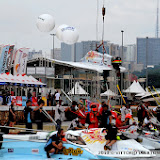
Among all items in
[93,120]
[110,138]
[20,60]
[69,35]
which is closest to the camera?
[110,138]

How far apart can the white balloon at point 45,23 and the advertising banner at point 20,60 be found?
7.17 ft

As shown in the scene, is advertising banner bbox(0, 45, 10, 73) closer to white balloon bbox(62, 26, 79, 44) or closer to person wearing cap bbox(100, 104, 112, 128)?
white balloon bbox(62, 26, 79, 44)

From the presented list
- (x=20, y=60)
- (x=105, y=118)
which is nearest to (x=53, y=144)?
(x=105, y=118)

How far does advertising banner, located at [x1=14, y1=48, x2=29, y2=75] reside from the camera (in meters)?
25.8

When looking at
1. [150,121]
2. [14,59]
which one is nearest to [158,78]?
[14,59]

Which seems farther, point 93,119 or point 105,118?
point 93,119

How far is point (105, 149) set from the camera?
1162cm

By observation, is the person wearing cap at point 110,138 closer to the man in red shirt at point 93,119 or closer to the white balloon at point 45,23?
the man in red shirt at point 93,119

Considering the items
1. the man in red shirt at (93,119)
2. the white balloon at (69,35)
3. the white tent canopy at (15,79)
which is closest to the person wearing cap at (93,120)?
the man in red shirt at (93,119)

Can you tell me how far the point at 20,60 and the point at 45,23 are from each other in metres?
3.17

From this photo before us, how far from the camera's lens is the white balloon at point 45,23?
2488 centimetres

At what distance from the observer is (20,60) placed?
2591 cm

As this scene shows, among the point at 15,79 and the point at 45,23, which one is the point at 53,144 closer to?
the point at 15,79

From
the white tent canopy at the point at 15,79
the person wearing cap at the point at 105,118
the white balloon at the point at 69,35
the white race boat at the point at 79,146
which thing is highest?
the white balloon at the point at 69,35
